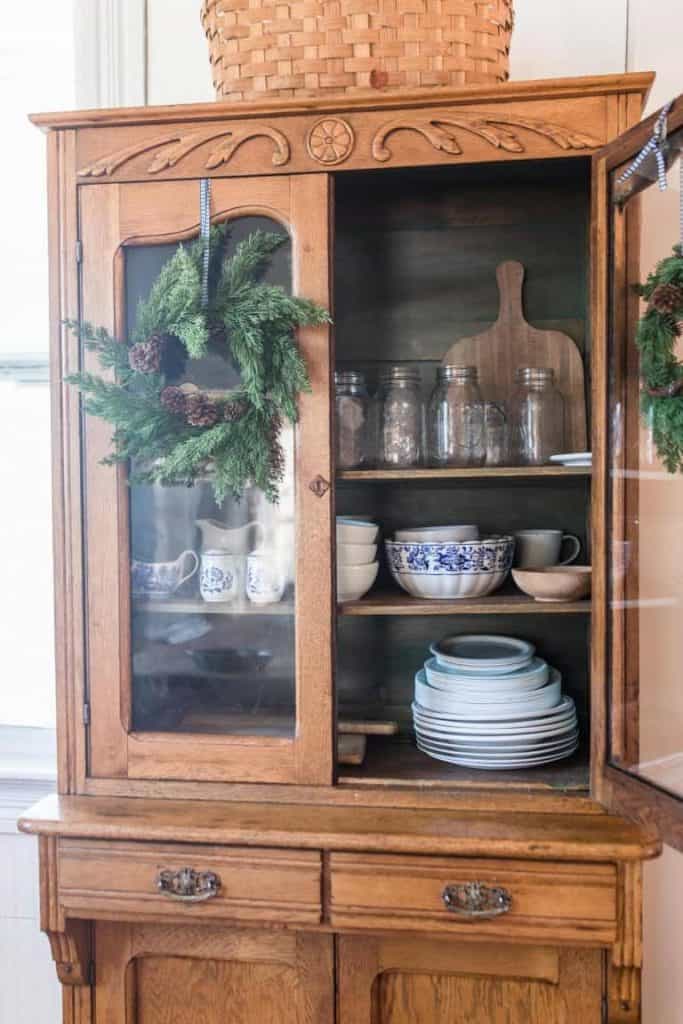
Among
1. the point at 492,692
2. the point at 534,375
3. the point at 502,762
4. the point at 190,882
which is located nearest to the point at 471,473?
the point at 534,375

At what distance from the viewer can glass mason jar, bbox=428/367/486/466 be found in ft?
4.74

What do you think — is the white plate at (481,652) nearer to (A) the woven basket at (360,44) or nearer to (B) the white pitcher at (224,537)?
(B) the white pitcher at (224,537)

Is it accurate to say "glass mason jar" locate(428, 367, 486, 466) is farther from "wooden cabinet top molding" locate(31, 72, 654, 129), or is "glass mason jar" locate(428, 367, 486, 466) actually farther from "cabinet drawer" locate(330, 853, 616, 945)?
"cabinet drawer" locate(330, 853, 616, 945)

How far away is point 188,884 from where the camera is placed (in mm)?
1253

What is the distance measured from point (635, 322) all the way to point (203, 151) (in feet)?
2.27

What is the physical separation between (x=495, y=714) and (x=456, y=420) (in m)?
0.49

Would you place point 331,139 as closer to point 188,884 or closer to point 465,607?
point 465,607

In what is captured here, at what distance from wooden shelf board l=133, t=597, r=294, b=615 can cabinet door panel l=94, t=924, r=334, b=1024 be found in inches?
19.2

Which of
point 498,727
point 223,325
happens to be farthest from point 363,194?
point 498,727

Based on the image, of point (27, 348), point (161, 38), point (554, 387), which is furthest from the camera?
point (27, 348)

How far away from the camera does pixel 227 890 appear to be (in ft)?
4.08

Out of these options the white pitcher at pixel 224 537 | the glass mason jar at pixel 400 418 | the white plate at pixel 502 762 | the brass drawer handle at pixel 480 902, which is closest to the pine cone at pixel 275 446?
the white pitcher at pixel 224 537

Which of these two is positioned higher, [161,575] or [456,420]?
[456,420]

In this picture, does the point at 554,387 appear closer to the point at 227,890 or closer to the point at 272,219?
the point at 272,219
